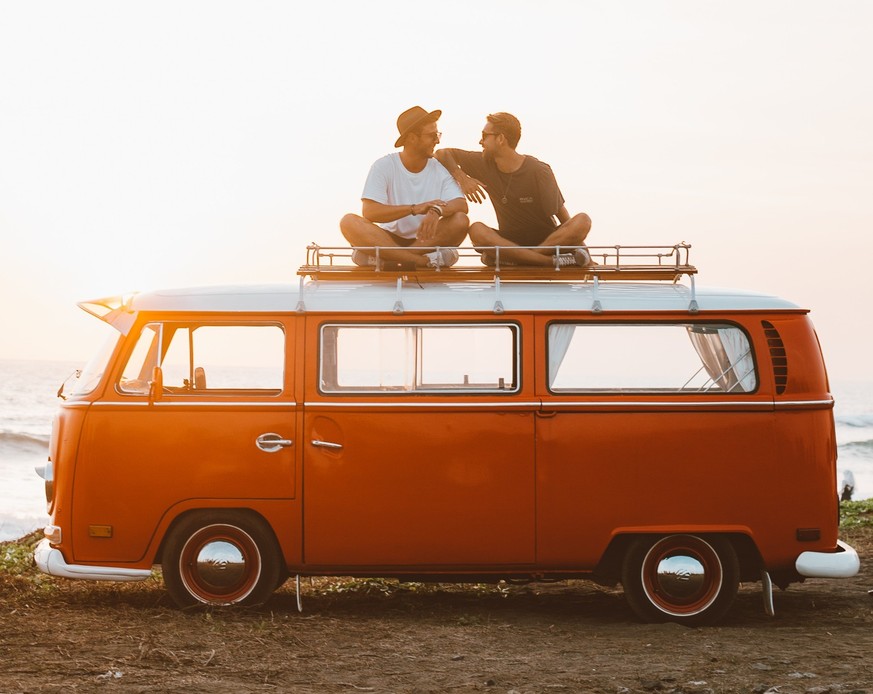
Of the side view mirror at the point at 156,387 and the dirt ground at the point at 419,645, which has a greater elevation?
the side view mirror at the point at 156,387

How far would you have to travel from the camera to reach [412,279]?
8172 mm

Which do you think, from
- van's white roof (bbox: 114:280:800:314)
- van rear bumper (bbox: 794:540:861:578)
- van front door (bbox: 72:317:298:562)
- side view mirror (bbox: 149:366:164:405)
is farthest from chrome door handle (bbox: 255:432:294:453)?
van rear bumper (bbox: 794:540:861:578)

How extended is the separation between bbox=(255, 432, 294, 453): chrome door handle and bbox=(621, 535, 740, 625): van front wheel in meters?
2.54

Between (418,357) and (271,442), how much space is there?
1.19 metres

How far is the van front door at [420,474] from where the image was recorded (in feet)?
25.7

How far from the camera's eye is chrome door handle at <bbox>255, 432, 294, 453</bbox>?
7836 mm

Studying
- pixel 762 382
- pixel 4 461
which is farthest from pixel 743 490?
pixel 4 461

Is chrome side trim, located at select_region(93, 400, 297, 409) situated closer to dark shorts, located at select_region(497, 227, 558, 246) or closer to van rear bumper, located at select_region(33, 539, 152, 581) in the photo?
van rear bumper, located at select_region(33, 539, 152, 581)

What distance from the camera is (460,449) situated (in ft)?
25.8

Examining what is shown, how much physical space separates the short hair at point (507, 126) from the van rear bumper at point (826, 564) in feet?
12.4

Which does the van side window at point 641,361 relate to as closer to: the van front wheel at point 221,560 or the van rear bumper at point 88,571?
the van front wheel at point 221,560

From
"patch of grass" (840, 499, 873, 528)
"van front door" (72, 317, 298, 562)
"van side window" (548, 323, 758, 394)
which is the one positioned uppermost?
"van side window" (548, 323, 758, 394)

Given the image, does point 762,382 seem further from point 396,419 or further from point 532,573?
point 396,419

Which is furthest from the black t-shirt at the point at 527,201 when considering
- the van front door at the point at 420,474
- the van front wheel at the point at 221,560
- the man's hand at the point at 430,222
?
the van front wheel at the point at 221,560
